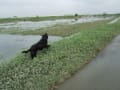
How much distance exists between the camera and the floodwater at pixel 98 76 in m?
8.08

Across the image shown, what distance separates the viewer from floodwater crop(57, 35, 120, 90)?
8078 millimetres

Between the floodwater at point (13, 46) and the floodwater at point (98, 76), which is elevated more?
the floodwater at point (98, 76)

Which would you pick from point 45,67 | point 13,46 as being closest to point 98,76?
point 45,67

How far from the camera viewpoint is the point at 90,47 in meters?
14.1

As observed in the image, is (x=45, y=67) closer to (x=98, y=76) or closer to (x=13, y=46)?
(x=98, y=76)

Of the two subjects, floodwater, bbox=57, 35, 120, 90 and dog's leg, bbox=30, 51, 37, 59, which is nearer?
floodwater, bbox=57, 35, 120, 90

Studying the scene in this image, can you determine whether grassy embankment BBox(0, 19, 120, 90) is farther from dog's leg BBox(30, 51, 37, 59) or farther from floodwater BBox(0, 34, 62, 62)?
floodwater BBox(0, 34, 62, 62)

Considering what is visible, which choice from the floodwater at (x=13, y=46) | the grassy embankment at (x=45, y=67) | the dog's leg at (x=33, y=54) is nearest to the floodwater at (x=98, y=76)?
the grassy embankment at (x=45, y=67)

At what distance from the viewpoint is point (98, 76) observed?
9.17 m

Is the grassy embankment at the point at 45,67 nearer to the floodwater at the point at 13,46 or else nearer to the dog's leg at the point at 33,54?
the dog's leg at the point at 33,54

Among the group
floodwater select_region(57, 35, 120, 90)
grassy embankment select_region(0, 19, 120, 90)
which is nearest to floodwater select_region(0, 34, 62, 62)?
grassy embankment select_region(0, 19, 120, 90)

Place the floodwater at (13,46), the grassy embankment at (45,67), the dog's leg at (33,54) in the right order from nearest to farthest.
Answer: the grassy embankment at (45,67) < the dog's leg at (33,54) < the floodwater at (13,46)

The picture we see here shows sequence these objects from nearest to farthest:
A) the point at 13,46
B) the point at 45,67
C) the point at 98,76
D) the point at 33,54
Result: 1. the point at 98,76
2. the point at 45,67
3. the point at 33,54
4. the point at 13,46

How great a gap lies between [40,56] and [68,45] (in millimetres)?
3096
